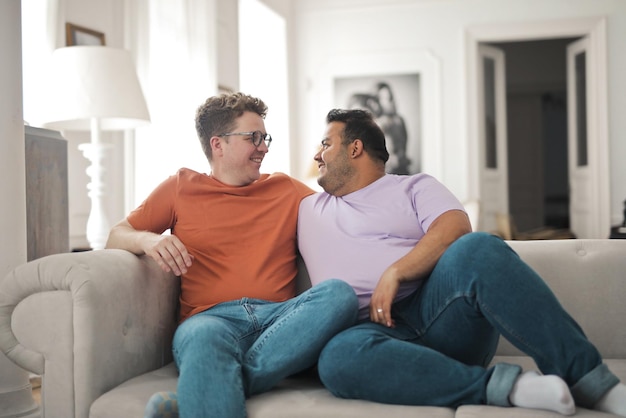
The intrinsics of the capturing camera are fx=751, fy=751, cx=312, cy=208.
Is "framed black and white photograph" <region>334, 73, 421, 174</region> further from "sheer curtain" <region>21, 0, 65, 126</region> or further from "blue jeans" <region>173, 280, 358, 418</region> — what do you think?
"blue jeans" <region>173, 280, 358, 418</region>

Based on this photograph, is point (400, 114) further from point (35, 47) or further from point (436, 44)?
point (35, 47)

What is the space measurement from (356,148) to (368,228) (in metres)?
0.29

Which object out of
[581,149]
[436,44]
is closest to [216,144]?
[436,44]

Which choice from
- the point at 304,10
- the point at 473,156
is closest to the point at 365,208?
the point at 473,156

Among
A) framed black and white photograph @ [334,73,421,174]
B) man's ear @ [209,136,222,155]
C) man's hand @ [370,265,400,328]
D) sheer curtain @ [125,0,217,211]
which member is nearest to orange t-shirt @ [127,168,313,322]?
man's ear @ [209,136,222,155]

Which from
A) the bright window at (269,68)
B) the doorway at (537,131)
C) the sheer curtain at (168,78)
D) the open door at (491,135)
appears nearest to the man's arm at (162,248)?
the sheer curtain at (168,78)

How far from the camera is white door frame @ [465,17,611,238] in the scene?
6.77 metres

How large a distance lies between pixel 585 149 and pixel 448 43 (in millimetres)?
1636

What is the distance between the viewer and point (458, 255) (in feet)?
5.53

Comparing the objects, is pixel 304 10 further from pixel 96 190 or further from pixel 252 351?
pixel 252 351

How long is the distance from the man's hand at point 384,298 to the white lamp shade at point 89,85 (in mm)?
1675

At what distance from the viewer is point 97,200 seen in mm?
3215

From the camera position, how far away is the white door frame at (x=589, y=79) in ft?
22.2

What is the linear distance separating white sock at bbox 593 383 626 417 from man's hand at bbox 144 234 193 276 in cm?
98
